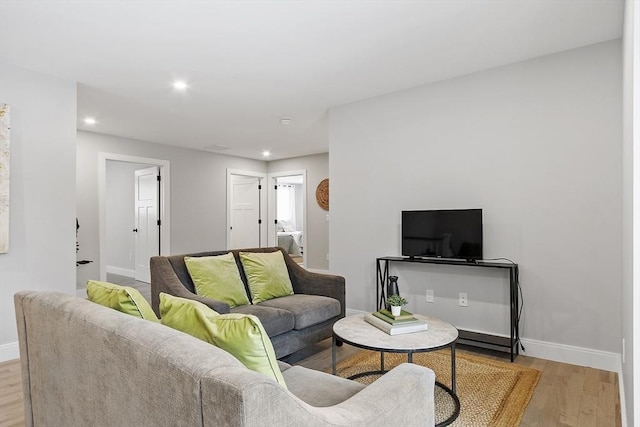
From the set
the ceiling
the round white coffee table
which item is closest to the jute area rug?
the round white coffee table

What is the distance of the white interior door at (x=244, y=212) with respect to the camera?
24.7ft

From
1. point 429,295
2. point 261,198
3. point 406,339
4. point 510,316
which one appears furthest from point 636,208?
point 261,198

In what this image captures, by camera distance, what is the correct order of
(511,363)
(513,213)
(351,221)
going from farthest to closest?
(351,221)
(513,213)
(511,363)

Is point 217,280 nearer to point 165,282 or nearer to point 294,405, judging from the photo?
point 165,282

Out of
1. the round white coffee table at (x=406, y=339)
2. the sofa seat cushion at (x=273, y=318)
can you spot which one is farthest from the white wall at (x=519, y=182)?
the sofa seat cushion at (x=273, y=318)

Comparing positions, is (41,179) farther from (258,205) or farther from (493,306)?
(258,205)

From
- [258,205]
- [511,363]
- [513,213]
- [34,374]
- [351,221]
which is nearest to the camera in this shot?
[34,374]

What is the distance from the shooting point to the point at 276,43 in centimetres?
282

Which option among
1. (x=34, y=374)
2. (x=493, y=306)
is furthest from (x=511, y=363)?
(x=34, y=374)

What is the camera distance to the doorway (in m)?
8.15

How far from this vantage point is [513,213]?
10.5 ft

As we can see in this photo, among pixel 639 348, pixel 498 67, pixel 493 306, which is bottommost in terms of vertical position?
pixel 493 306

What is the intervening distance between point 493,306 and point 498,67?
2.09 meters

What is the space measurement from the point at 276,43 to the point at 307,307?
2.03 meters
